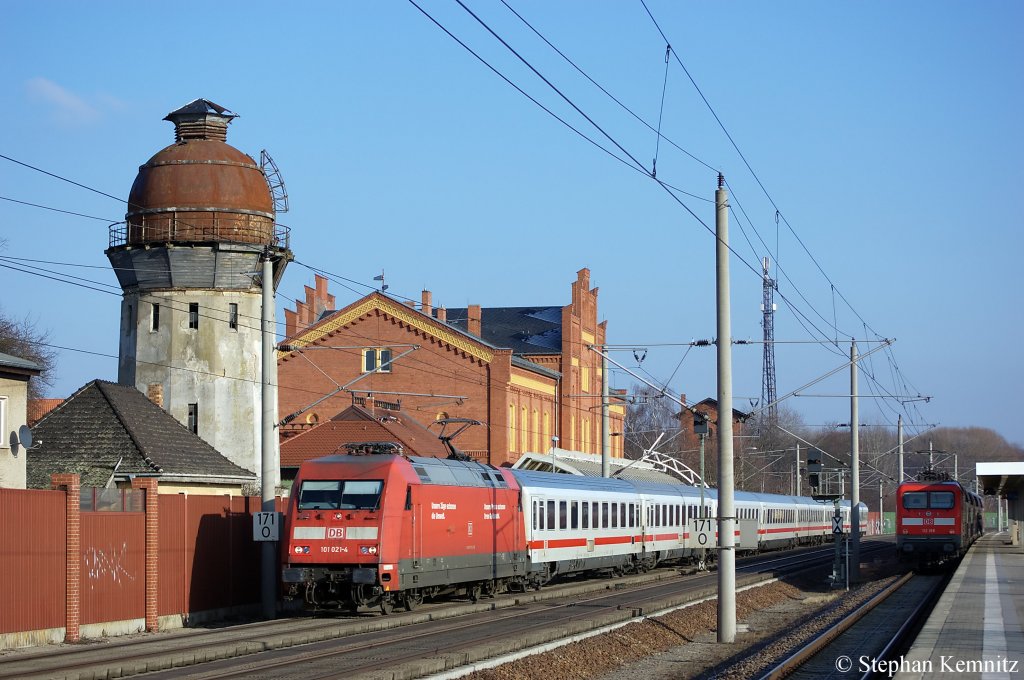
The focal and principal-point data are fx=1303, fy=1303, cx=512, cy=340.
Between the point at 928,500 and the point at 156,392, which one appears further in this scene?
the point at 156,392

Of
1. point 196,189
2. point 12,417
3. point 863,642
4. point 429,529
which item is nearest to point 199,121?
point 196,189

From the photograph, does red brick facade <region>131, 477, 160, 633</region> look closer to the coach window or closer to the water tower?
the water tower

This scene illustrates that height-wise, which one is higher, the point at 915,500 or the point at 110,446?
the point at 110,446

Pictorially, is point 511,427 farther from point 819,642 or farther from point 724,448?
point 819,642

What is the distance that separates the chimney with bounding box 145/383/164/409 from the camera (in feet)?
151

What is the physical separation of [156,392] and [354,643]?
27.2 m

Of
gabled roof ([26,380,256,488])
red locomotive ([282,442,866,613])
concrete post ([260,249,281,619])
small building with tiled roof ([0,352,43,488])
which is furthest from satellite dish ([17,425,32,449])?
red locomotive ([282,442,866,613])

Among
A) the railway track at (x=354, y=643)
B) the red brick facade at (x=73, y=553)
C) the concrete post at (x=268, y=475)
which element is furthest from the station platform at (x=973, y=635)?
the red brick facade at (x=73, y=553)

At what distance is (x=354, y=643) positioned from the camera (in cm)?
2100

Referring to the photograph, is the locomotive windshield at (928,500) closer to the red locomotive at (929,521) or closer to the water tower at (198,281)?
the red locomotive at (929,521)

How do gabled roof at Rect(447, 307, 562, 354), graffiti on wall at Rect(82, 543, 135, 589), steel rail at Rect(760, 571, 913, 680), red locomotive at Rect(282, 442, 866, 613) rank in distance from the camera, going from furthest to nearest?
gabled roof at Rect(447, 307, 562, 354)
red locomotive at Rect(282, 442, 866, 613)
graffiti on wall at Rect(82, 543, 135, 589)
steel rail at Rect(760, 571, 913, 680)

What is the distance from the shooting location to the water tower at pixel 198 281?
45969 mm

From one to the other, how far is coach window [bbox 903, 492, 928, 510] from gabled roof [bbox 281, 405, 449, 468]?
20182 mm

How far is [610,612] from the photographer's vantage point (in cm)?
2606
